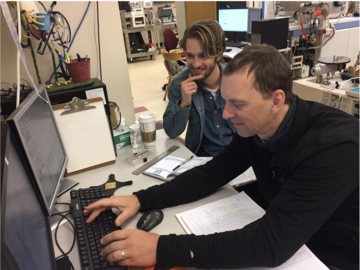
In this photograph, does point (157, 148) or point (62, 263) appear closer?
point (62, 263)

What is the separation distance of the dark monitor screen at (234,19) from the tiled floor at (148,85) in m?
1.48

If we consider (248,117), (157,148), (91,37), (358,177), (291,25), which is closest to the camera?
(358,177)

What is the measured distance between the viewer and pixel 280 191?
0.81 metres

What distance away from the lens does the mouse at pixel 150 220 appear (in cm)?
95

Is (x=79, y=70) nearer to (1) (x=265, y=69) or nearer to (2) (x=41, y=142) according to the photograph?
(2) (x=41, y=142)

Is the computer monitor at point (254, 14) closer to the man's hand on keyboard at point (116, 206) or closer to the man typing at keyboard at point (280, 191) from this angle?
the man typing at keyboard at point (280, 191)

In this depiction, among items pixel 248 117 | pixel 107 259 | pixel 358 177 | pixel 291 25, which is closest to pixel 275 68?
pixel 248 117

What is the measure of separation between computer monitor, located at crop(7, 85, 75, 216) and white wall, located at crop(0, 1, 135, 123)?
25.4 inches

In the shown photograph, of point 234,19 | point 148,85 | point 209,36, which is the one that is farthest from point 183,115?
point 148,85

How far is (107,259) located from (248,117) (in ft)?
2.00

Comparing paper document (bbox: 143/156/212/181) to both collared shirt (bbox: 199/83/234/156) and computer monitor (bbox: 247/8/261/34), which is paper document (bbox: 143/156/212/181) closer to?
collared shirt (bbox: 199/83/234/156)

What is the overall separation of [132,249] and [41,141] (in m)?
0.49

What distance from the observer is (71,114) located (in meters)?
1.28

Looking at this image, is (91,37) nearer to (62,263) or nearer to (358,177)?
(62,263)
